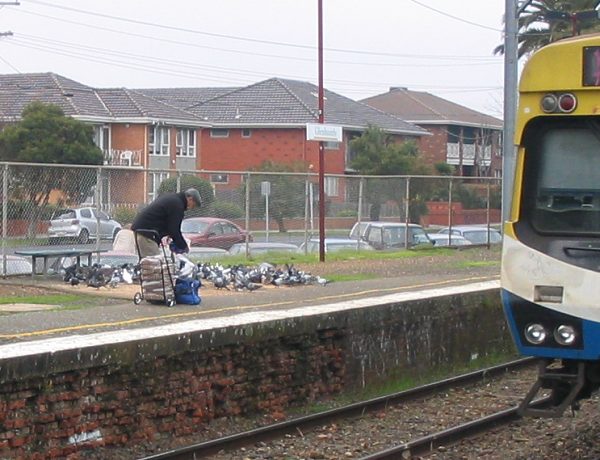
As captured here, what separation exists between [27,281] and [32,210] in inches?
53.3

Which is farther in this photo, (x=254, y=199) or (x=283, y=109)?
(x=283, y=109)

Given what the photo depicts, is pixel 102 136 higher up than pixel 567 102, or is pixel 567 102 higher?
pixel 102 136

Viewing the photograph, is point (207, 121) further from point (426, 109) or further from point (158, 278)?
point (158, 278)

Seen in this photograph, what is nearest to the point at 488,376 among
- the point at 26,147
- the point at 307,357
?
the point at 307,357

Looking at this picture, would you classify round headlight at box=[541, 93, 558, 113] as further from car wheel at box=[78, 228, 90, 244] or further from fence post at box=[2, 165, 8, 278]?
car wheel at box=[78, 228, 90, 244]

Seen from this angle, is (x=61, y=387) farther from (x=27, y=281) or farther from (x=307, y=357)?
(x=27, y=281)

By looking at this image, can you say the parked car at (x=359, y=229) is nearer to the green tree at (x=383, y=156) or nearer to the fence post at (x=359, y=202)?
the fence post at (x=359, y=202)

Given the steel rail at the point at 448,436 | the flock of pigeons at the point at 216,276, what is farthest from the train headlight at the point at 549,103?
the flock of pigeons at the point at 216,276

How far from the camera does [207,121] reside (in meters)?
54.0

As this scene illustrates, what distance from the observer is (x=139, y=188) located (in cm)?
1948

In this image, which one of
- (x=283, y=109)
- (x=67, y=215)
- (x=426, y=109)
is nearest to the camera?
(x=67, y=215)

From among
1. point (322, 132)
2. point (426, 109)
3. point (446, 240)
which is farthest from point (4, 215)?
point (426, 109)

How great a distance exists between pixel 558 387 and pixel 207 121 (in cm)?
4679

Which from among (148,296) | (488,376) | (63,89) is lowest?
(488,376)
